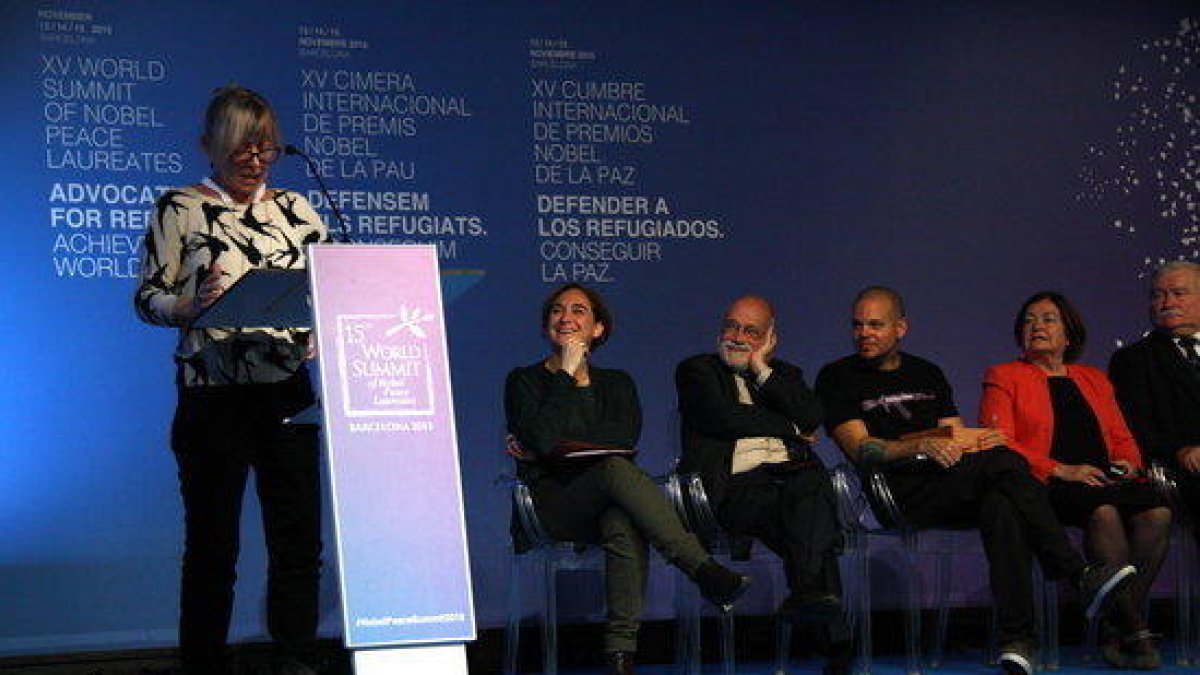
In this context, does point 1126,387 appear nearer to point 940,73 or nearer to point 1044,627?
point 1044,627

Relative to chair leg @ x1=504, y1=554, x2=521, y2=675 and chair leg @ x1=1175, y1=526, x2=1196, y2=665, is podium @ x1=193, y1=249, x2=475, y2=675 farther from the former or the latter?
chair leg @ x1=1175, y1=526, x2=1196, y2=665

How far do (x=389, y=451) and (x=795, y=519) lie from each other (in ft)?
7.12

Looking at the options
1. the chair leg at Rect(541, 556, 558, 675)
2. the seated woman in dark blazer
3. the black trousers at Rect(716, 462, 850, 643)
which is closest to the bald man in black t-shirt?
the black trousers at Rect(716, 462, 850, 643)

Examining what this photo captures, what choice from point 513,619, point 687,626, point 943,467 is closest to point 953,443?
point 943,467

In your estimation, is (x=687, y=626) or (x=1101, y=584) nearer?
(x=1101, y=584)

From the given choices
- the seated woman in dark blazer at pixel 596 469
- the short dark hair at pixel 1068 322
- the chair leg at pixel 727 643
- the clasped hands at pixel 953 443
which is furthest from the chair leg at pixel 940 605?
the seated woman in dark blazer at pixel 596 469

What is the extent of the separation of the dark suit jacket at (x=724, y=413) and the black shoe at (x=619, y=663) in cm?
63

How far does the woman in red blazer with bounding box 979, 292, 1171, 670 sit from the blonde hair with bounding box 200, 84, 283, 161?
2.96 m

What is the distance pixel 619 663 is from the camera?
486 cm

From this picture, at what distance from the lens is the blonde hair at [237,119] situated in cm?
373

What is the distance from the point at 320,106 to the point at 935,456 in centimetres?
237

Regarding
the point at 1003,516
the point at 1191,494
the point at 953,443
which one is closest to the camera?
the point at 1003,516

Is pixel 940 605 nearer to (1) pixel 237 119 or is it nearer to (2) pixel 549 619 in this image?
(2) pixel 549 619

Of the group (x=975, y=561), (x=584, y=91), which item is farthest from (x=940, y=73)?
(x=975, y=561)
